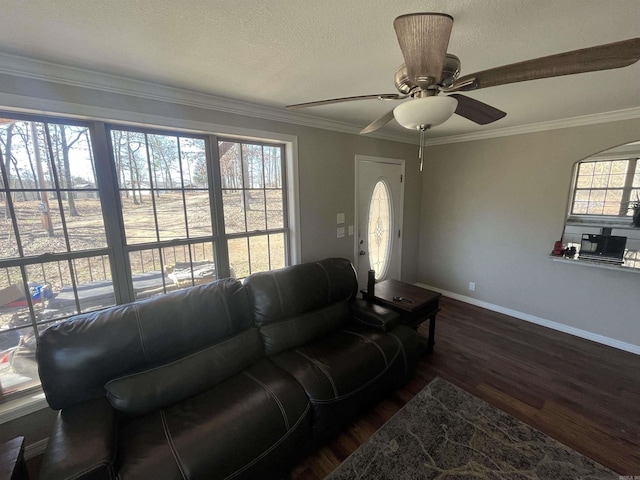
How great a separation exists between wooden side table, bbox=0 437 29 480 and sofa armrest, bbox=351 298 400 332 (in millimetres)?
2025

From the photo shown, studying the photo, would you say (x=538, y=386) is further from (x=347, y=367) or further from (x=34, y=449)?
(x=34, y=449)

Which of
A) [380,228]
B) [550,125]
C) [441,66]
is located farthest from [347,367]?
[550,125]

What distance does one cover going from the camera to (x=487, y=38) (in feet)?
4.17

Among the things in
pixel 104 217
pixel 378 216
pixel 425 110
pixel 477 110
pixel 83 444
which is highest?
pixel 477 110

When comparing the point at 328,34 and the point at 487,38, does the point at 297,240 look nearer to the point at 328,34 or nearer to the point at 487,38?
the point at 328,34

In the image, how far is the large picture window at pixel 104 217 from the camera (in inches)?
61.6

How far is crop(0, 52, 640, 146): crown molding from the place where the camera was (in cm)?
145

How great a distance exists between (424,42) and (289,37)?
687 millimetres

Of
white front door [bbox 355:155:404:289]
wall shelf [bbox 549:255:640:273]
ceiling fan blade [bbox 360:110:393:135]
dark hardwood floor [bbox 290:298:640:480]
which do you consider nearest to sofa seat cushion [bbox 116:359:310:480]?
dark hardwood floor [bbox 290:298:640:480]

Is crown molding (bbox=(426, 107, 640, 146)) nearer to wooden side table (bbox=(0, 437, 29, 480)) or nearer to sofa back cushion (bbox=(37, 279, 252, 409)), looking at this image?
sofa back cushion (bbox=(37, 279, 252, 409))

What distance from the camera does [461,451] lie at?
5.32 ft

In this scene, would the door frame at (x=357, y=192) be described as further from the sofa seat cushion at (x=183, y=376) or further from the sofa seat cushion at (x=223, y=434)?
the sofa seat cushion at (x=223, y=434)

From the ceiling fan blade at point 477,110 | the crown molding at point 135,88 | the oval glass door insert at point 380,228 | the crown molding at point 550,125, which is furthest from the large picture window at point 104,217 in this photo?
the crown molding at point 550,125

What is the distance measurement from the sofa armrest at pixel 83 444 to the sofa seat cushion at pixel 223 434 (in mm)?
89
